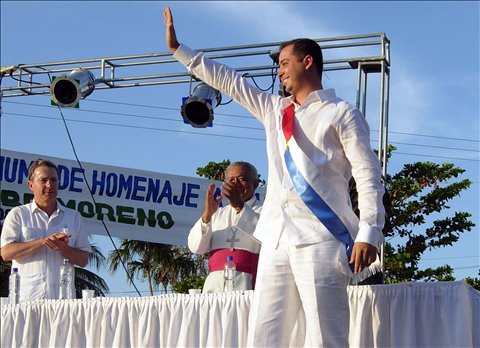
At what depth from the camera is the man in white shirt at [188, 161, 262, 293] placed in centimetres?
536

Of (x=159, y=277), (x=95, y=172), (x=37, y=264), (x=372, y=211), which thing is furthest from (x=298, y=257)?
(x=159, y=277)

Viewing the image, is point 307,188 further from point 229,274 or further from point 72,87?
point 72,87

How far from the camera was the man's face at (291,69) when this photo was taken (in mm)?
3773

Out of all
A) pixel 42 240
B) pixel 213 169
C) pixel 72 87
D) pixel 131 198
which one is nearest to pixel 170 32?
pixel 42 240

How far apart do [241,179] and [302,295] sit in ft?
6.61

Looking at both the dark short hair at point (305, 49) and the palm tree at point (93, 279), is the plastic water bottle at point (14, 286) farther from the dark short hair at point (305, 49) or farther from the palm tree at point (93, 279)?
the palm tree at point (93, 279)

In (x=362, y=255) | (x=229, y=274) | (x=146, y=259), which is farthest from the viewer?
(x=146, y=259)

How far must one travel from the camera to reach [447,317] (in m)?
3.99

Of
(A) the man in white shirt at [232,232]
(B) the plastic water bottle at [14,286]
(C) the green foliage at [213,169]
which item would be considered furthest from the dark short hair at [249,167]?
(C) the green foliage at [213,169]

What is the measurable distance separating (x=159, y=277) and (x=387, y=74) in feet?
66.6

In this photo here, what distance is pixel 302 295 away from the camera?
11.6 ft

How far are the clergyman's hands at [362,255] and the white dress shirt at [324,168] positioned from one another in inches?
1.2

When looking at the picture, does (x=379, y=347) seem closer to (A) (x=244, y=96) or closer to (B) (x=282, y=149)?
(B) (x=282, y=149)

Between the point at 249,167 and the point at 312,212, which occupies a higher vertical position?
the point at 249,167
